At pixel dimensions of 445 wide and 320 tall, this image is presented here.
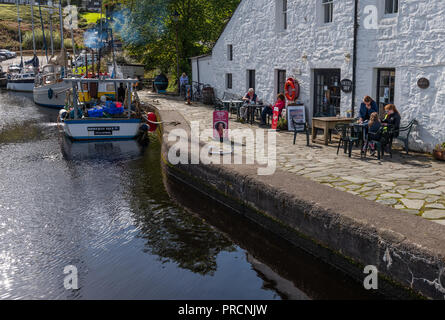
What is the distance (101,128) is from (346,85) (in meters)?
9.09

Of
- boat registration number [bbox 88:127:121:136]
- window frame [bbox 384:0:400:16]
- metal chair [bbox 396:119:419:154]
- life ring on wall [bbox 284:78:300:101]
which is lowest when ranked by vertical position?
boat registration number [bbox 88:127:121:136]

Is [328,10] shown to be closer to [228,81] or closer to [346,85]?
[346,85]

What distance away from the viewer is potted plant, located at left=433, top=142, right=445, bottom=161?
1048cm

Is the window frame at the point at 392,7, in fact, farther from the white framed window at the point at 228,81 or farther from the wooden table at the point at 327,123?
the white framed window at the point at 228,81

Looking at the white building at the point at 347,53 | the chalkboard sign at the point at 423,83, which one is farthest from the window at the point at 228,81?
the chalkboard sign at the point at 423,83

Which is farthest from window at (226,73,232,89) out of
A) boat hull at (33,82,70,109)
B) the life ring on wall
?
boat hull at (33,82,70,109)

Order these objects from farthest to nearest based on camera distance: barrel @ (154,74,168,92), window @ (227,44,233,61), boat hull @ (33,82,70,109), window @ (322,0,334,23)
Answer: barrel @ (154,74,168,92) < boat hull @ (33,82,70,109) < window @ (227,44,233,61) < window @ (322,0,334,23)

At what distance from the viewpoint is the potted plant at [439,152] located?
10.5 metres

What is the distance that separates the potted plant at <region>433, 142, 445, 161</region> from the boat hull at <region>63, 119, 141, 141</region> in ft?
35.9

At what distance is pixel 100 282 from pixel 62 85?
28.8 meters

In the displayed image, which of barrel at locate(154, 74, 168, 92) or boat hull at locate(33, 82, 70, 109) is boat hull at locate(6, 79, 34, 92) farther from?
barrel at locate(154, 74, 168, 92)

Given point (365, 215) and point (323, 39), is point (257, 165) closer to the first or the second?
point (365, 215)

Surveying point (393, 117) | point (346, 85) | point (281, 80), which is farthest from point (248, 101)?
point (393, 117)
